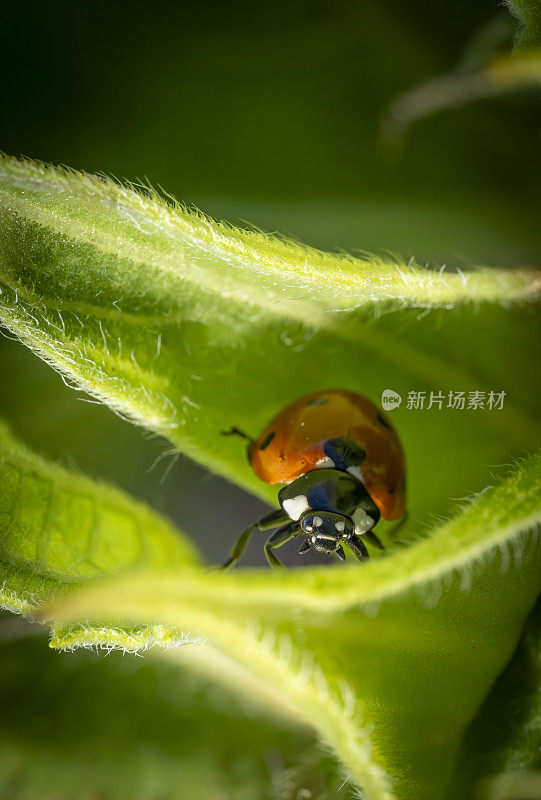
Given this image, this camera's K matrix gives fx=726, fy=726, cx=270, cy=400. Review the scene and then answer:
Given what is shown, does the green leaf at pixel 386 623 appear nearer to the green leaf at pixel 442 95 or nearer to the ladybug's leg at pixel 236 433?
the ladybug's leg at pixel 236 433

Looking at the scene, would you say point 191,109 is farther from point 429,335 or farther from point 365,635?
point 365,635

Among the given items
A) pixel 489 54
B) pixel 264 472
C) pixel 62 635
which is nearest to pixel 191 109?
pixel 489 54

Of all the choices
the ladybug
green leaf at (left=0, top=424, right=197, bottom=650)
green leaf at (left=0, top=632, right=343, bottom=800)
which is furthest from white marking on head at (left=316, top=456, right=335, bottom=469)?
green leaf at (left=0, top=632, right=343, bottom=800)

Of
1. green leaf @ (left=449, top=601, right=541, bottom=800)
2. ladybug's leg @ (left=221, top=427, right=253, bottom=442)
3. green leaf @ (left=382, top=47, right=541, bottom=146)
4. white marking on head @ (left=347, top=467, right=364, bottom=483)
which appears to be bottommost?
green leaf @ (left=449, top=601, right=541, bottom=800)

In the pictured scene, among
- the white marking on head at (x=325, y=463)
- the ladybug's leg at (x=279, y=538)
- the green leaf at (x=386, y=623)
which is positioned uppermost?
the white marking on head at (x=325, y=463)

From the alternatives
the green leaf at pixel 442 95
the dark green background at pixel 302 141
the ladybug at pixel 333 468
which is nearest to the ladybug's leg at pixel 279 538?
the ladybug at pixel 333 468

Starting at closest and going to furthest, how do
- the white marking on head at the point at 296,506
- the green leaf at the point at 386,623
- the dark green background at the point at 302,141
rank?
the green leaf at the point at 386,623 → the white marking on head at the point at 296,506 → the dark green background at the point at 302,141

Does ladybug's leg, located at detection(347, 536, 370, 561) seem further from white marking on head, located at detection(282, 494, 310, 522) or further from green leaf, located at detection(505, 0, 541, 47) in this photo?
green leaf, located at detection(505, 0, 541, 47)

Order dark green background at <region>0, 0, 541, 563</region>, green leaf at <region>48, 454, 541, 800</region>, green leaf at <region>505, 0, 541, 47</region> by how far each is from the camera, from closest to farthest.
→ green leaf at <region>48, 454, 541, 800</region> < green leaf at <region>505, 0, 541, 47</region> < dark green background at <region>0, 0, 541, 563</region>

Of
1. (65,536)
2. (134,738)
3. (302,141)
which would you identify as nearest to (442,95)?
(302,141)
